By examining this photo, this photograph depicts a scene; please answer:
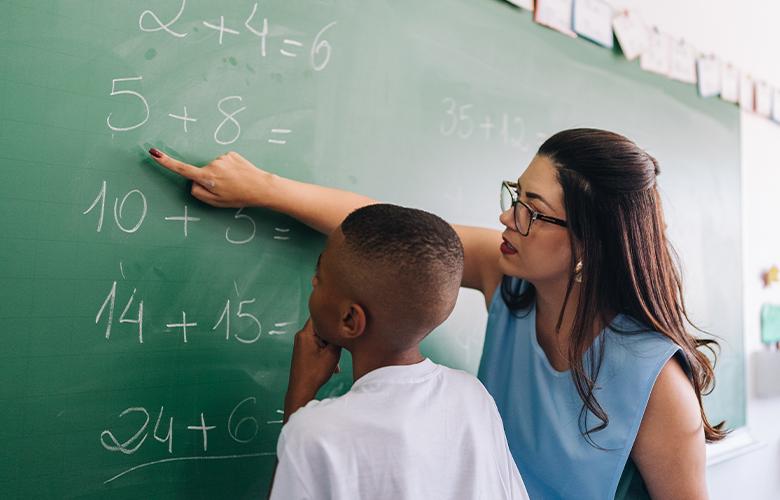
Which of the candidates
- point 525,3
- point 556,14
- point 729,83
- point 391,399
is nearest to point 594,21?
point 556,14

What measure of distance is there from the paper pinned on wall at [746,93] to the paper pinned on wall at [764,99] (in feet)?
0.08

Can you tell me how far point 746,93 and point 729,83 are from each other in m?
0.13

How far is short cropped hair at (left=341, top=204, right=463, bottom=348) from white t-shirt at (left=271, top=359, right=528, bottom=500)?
0.07 meters

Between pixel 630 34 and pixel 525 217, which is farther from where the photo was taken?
pixel 630 34

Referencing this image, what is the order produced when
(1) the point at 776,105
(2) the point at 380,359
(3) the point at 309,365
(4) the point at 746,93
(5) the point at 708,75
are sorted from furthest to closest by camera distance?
(1) the point at 776,105 → (4) the point at 746,93 → (5) the point at 708,75 → (3) the point at 309,365 → (2) the point at 380,359

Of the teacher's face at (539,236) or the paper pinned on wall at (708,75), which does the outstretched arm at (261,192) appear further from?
the paper pinned on wall at (708,75)

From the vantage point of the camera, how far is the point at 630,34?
64.6 inches

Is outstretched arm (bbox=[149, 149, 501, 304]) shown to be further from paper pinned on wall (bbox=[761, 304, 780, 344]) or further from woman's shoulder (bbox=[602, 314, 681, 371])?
paper pinned on wall (bbox=[761, 304, 780, 344])

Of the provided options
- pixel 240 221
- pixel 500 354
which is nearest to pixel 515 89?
pixel 500 354

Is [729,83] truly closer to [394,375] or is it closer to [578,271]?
[578,271]

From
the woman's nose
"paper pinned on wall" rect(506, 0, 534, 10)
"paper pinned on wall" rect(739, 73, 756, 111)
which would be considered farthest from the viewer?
"paper pinned on wall" rect(739, 73, 756, 111)

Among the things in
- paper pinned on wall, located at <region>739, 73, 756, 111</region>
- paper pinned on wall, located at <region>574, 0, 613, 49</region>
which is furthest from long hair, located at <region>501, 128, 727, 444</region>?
paper pinned on wall, located at <region>739, 73, 756, 111</region>

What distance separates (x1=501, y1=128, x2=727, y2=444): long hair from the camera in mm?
938

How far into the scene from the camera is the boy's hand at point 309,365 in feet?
2.81
